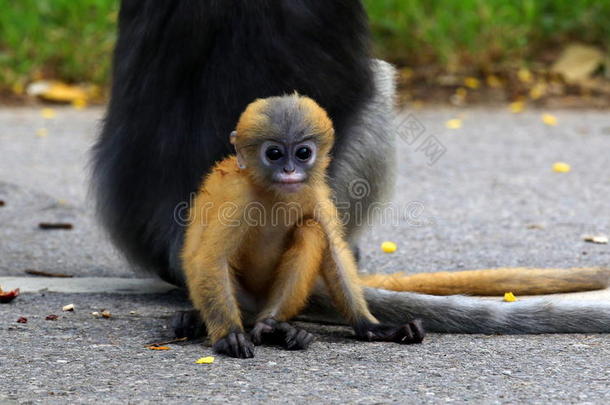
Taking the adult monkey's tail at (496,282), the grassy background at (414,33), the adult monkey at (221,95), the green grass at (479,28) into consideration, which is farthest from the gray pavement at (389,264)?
the green grass at (479,28)

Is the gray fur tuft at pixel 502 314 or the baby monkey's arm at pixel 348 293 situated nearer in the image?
the baby monkey's arm at pixel 348 293

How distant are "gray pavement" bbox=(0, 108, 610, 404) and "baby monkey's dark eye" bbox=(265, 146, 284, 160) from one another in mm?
647

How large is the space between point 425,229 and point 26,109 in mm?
4885

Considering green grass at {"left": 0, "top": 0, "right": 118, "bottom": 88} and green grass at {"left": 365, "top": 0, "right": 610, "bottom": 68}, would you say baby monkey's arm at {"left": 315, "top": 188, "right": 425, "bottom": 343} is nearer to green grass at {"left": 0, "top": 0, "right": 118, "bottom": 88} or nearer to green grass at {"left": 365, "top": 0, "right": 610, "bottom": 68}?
green grass at {"left": 365, "top": 0, "right": 610, "bottom": 68}

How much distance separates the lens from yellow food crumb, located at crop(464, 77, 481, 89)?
946 centimetres

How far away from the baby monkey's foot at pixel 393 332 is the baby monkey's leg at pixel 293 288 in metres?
0.19

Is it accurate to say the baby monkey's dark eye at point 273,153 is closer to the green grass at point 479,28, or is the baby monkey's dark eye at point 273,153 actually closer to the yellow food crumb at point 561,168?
the yellow food crumb at point 561,168

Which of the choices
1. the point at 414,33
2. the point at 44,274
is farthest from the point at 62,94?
the point at 44,274

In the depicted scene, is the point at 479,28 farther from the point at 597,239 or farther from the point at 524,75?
the point at 597,239

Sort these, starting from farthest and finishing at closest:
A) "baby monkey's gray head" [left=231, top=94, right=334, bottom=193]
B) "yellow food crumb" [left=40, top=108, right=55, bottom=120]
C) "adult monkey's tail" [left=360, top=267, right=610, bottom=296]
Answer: "yellow food crumb" [left=40, top=108, right=55, bottom=120]
"adult monkey's tail" [left=360, top=267, right=610, bottom=296]
"baby monkey's gray head" [left=231, top=94, right=334, bottom=193]

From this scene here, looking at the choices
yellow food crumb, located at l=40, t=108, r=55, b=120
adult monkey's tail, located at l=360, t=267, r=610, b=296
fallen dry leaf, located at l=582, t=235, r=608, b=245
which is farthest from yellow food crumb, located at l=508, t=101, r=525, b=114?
adult monkey's tail, located at l=360, t=267, r=610, b=296

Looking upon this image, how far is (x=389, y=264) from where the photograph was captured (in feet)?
16.4

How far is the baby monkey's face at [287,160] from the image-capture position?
338cm

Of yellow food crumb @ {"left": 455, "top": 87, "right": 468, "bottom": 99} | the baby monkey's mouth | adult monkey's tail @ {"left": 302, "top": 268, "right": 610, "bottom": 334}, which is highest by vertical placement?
yellow food crumb @ {"left": 455, "top": 87, "right": 468, "bottom": 99}
